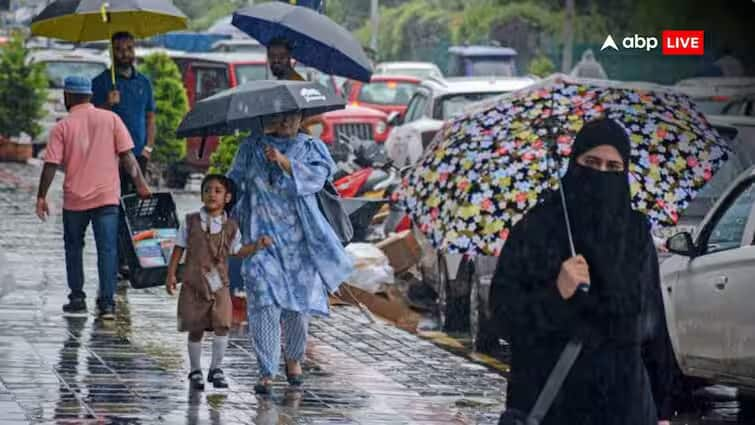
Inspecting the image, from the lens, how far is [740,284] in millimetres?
10359

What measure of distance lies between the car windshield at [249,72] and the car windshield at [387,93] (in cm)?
663

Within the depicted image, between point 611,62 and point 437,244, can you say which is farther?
point 611,62

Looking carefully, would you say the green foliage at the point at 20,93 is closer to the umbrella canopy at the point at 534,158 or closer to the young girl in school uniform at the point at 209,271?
A: the umbrella canopy at the point at 534,158

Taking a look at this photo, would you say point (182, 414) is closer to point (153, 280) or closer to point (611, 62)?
point (153, 280)

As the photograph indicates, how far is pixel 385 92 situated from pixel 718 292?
26.8 m

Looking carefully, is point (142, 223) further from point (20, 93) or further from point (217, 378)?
point (20, 93)

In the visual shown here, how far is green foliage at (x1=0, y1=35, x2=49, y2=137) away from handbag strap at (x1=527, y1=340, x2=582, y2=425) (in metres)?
24.7

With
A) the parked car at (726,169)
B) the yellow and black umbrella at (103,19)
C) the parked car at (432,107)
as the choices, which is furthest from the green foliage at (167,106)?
the parked car at (726,169)

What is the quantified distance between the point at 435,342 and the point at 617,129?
24.8ft

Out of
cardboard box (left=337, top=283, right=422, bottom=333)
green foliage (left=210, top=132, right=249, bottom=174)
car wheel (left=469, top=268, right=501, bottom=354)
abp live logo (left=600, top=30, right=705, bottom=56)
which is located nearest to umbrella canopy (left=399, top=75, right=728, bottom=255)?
car wheel (left=469, top=268, right=501, bottom=354)

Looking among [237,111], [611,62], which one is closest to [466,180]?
[237,111]

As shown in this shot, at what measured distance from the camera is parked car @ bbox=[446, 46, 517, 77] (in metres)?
49.0

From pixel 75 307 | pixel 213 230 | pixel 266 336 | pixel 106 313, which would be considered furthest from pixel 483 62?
pixel 266 336

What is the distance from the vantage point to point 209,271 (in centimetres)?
1078
